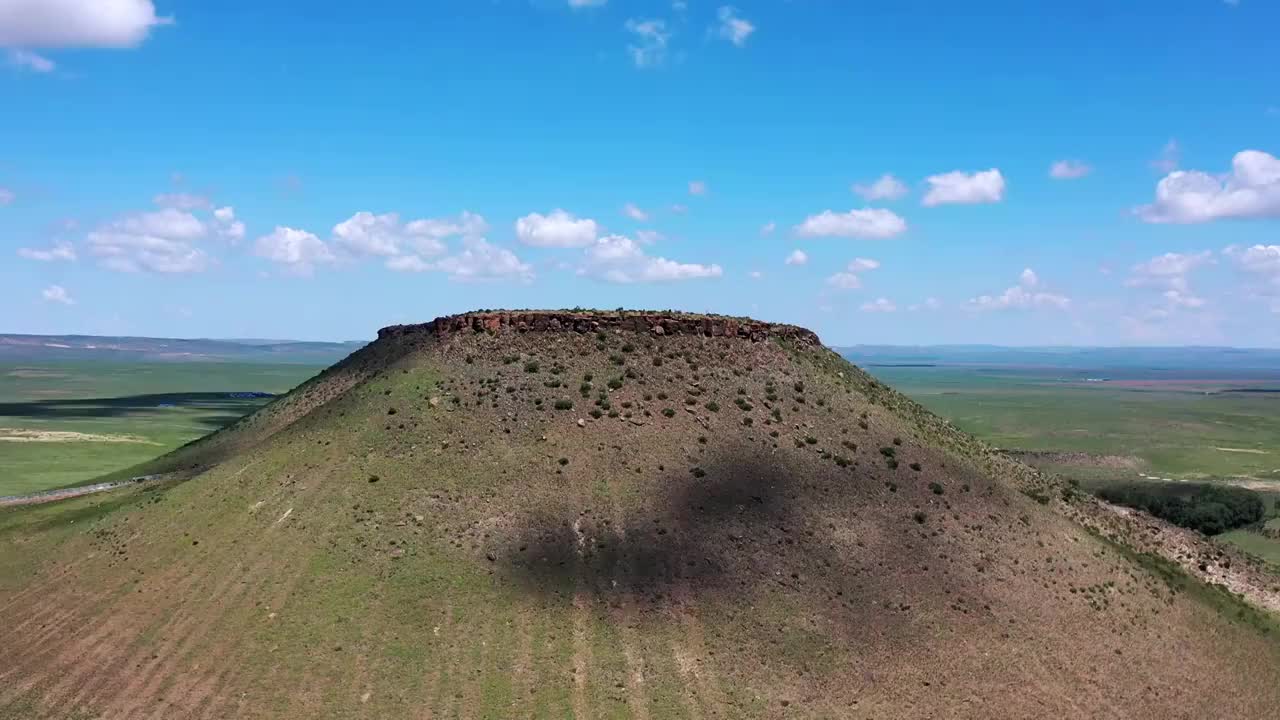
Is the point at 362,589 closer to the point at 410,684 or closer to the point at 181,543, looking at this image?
the point at 410,684

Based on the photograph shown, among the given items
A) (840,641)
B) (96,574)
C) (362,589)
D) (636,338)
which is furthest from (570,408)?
(96,574)

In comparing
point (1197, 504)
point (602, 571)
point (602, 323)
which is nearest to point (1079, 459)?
point (1197, 504)

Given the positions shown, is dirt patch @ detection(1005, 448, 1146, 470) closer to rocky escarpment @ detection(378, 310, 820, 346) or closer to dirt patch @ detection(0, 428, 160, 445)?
rocky escarpment @ detection(378, 310, 820, 346)

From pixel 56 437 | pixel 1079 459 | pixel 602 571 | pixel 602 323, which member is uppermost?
pixel 602 323

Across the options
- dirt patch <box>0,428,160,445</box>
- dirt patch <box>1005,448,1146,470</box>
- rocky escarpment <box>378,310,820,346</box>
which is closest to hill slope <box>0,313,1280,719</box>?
rocky escarpment <box>378,310,820,346</box>

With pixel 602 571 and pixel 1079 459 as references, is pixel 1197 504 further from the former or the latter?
pixel 602 571

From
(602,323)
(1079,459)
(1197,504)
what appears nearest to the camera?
(602,323)
